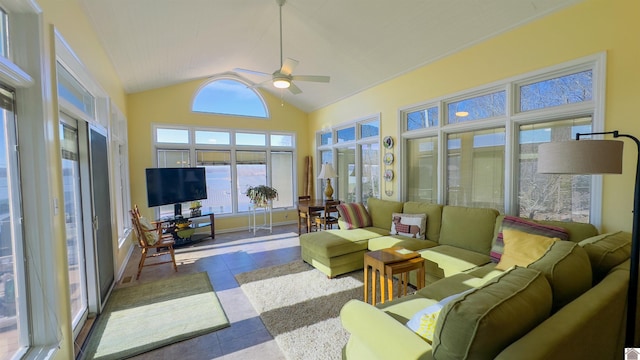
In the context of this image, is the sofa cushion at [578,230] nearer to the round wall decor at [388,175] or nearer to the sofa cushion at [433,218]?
the sofa cushion at [433,218]

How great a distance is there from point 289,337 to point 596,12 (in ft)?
13.6

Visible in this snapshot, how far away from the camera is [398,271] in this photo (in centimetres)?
262

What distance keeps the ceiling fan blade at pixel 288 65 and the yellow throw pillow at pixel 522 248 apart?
3079 mm

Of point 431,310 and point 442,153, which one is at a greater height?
point 442,153

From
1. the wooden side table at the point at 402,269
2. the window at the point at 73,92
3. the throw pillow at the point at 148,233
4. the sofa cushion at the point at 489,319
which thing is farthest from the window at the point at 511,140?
the window at the point at 73,92

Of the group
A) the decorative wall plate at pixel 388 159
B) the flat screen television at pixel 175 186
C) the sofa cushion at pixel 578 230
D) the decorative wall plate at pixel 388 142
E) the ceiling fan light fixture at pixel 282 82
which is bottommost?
the sofa cushion at pixel 578 230

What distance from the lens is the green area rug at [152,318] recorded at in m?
2.35

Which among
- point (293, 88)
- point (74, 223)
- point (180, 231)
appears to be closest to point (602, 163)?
point (293, 88)

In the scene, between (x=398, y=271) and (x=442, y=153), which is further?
(x=442, y=153)

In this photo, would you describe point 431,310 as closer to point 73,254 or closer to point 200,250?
point 73,254

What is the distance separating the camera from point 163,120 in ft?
19.1

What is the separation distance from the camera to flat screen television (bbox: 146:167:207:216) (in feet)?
16.8

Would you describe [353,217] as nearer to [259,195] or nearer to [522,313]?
[259,195]

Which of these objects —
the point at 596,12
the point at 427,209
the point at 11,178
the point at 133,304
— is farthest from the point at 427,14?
the point at 133,304
